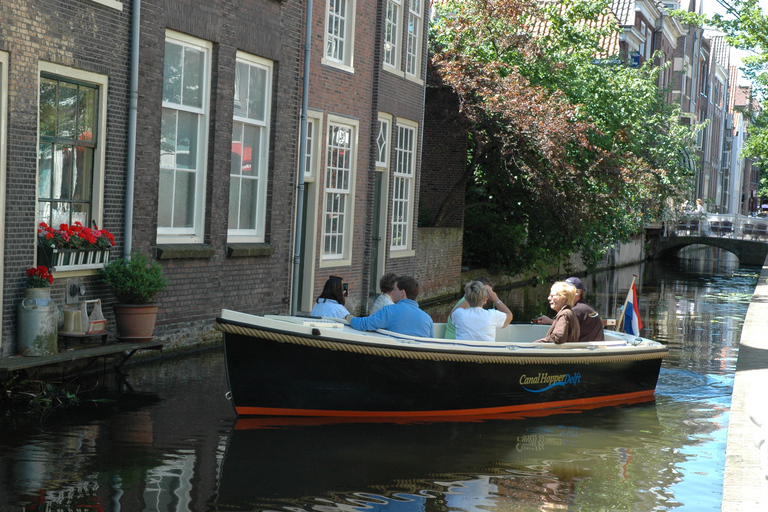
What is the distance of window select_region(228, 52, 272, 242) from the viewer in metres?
13.0

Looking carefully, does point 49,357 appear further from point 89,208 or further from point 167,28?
point 167,28

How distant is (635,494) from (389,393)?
8.83 feet

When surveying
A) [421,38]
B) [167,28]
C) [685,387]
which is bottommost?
[685,387]

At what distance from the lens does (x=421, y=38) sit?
19234 millimetres

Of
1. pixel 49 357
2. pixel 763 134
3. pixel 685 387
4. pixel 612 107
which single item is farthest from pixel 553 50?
pixel 49 357

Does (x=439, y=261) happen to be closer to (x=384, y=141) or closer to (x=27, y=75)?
(x=384, y=141)

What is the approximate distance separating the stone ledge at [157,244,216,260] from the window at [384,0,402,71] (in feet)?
21.5

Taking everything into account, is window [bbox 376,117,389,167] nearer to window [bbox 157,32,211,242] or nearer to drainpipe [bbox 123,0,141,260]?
window [bbox 157,32,211,242]

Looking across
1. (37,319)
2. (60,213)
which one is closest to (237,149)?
(60,213)

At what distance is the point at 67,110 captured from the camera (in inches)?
393

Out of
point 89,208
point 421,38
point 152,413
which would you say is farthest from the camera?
point 421,38

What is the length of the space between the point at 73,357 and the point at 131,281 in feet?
4.93

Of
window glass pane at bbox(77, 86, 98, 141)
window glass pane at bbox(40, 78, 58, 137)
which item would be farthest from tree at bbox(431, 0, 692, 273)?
window glass pane at bbox(40, 78, 58, 137)

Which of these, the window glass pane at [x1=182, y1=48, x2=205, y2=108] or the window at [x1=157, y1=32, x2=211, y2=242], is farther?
the window glass pane at [x1=182, y1=48, x2=205, y2=108]
